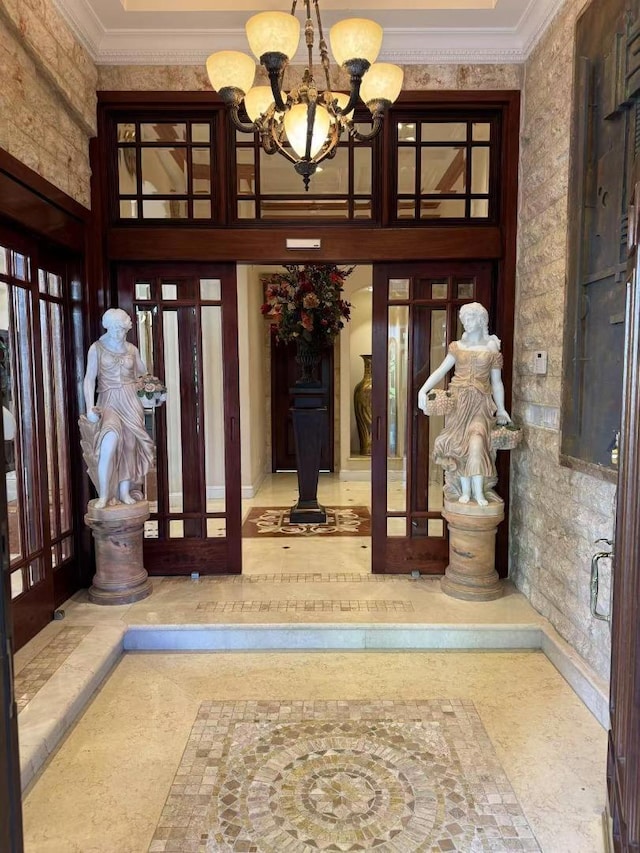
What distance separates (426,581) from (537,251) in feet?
7.38

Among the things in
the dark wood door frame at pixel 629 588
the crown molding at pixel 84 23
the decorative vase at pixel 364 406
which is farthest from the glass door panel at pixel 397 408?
the decorative vase at pixel 364 406

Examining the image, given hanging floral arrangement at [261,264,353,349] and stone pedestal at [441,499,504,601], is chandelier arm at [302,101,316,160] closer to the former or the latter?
stone pedestal at [441,499,504,601]

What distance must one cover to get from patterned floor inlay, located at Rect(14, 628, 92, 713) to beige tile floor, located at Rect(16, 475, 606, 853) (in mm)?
49

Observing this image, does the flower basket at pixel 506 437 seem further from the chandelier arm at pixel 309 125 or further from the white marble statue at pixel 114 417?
the white marble statue at pixel 114 417

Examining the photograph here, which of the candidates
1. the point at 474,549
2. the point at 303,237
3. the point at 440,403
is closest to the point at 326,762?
the point at 474,549

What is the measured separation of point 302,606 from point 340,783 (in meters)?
1.33

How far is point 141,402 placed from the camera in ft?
11.4

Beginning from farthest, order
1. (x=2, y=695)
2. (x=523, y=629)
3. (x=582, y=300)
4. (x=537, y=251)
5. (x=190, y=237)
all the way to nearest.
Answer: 1. (x=190, y=237)
2. (x=537, y=251)
3. (x=523, y=629)
4. (x=582, y=300)
5. (x=2, y=695)

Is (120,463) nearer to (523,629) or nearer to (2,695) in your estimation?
(2,695)

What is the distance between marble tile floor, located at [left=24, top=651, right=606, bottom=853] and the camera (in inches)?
73.4

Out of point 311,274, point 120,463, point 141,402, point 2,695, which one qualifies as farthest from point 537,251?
point 2,695

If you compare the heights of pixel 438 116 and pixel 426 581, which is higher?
pixel 438 116

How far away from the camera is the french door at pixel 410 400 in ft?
12.5

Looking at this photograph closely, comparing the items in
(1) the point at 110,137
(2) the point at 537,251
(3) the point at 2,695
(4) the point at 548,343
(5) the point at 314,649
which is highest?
(1) the point at 110,137
